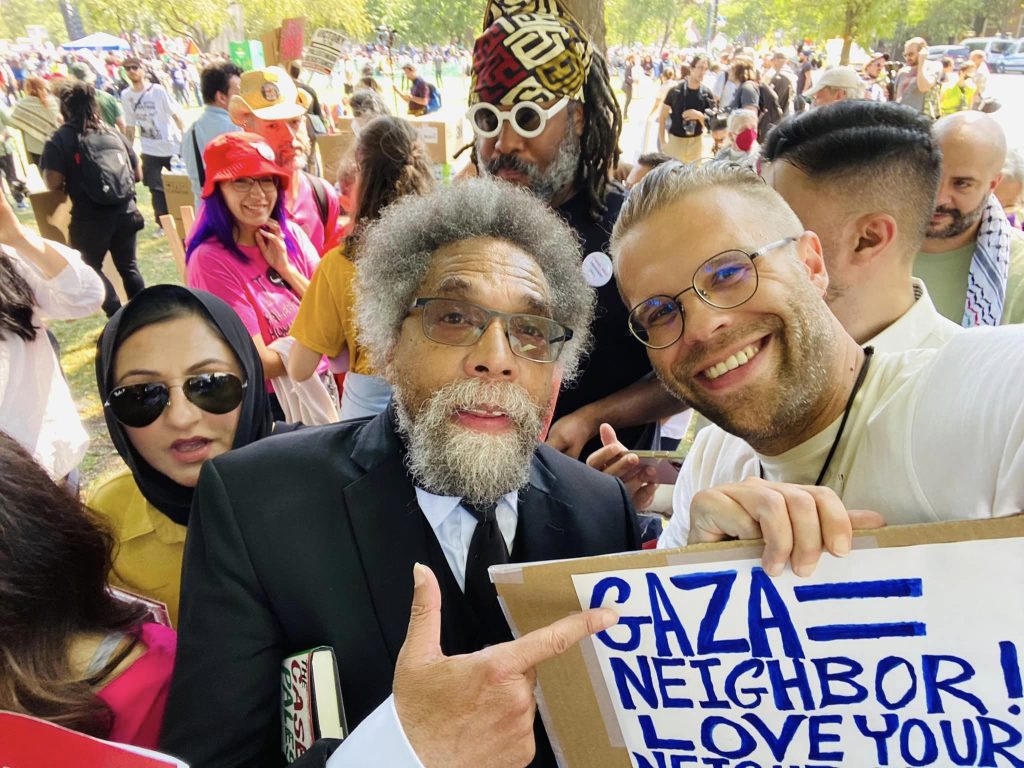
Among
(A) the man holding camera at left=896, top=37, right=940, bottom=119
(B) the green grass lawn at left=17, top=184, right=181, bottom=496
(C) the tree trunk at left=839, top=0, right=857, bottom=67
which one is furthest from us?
→ (C) the tree trunk at left=839, top=0, right=857, bottom=67

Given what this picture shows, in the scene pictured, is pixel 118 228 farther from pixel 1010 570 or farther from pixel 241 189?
pixel 1010 570

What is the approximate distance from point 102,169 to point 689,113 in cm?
845

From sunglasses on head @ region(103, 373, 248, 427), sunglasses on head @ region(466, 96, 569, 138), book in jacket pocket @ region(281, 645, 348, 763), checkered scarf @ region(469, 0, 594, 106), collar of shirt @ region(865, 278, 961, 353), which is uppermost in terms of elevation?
checkered scarf @ region(469, 0, 594, 106)

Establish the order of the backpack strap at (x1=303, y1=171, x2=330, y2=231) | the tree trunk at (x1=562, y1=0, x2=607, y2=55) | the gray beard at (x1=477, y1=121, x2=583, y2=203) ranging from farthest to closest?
the backpack strap at (x1=303, y1=171, x2=330, y2=231) < the tree trunk at (x1=562, y1=0, x2=607, y2=55) < the gray beard at (x1=477, y1=121, x2=583, y2=203)

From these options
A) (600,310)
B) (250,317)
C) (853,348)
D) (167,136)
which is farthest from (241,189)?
(167,136)

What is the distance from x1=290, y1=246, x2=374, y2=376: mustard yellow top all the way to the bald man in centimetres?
269

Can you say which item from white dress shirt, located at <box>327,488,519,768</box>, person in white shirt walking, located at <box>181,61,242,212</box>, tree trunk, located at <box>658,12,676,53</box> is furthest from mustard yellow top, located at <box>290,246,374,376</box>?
tree trunk, located at <box>658,12,676,53</box>

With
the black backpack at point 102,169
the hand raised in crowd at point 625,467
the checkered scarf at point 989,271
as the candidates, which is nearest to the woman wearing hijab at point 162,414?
the hand raised in crowd at point 625,467

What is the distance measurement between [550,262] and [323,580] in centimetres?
107

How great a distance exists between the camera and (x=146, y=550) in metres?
1.92

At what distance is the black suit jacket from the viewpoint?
1.40 metres

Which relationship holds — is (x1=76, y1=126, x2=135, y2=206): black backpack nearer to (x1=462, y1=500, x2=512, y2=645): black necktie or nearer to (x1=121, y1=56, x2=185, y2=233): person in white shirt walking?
(x1=121, y1=56, x2=185, y2=233): person in white shirt walking

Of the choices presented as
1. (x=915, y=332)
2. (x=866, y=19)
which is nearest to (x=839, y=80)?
(x=915, y=332)

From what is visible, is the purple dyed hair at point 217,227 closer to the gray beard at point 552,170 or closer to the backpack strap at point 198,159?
the gray beard at point 552,170
